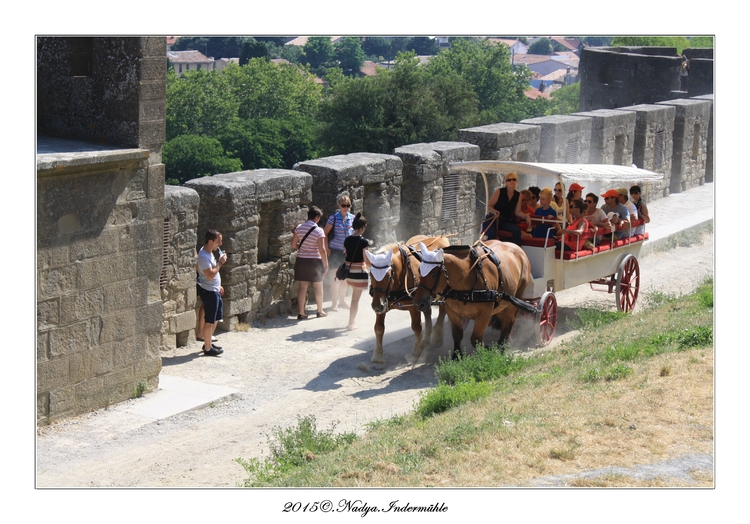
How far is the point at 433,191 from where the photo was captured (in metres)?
16.2

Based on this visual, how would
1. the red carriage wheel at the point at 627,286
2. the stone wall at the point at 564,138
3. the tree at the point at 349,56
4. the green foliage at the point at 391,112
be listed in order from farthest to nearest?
the tree at the point at 349,56
the green foliage at the point at 391,112
the stone wall at the point at 564,138
the red carriage wheel at the point at 627,286

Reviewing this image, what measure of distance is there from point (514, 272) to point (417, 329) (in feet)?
4.08

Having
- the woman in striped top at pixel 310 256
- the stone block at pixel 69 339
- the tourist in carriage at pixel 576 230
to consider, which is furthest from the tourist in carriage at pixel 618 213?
the stone block at pixel 69 339

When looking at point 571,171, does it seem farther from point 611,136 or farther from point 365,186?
point 611,136

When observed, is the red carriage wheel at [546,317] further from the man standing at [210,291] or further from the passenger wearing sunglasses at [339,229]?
the man standing at [210,291]

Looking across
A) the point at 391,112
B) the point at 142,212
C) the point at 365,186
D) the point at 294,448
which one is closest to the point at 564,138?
the point at 365,186

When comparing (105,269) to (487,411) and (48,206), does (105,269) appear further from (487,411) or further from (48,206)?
(487,411)

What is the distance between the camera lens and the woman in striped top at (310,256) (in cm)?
1334

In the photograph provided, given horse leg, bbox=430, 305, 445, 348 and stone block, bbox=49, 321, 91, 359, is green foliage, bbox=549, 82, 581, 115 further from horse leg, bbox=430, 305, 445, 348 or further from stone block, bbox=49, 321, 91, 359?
stone block, bbox=49, 321, 91, 359

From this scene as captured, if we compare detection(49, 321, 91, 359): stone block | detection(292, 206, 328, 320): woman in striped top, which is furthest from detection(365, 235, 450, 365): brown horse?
detection(49, 321, 91, 359): stone block

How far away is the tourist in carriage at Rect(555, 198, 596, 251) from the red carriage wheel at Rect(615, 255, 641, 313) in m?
0.81

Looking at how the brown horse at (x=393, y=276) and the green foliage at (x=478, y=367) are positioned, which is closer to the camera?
the brown horse at (x=393, y=276)

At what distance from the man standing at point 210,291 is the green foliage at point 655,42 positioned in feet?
108

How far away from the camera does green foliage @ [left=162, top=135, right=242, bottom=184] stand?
2276 inches
